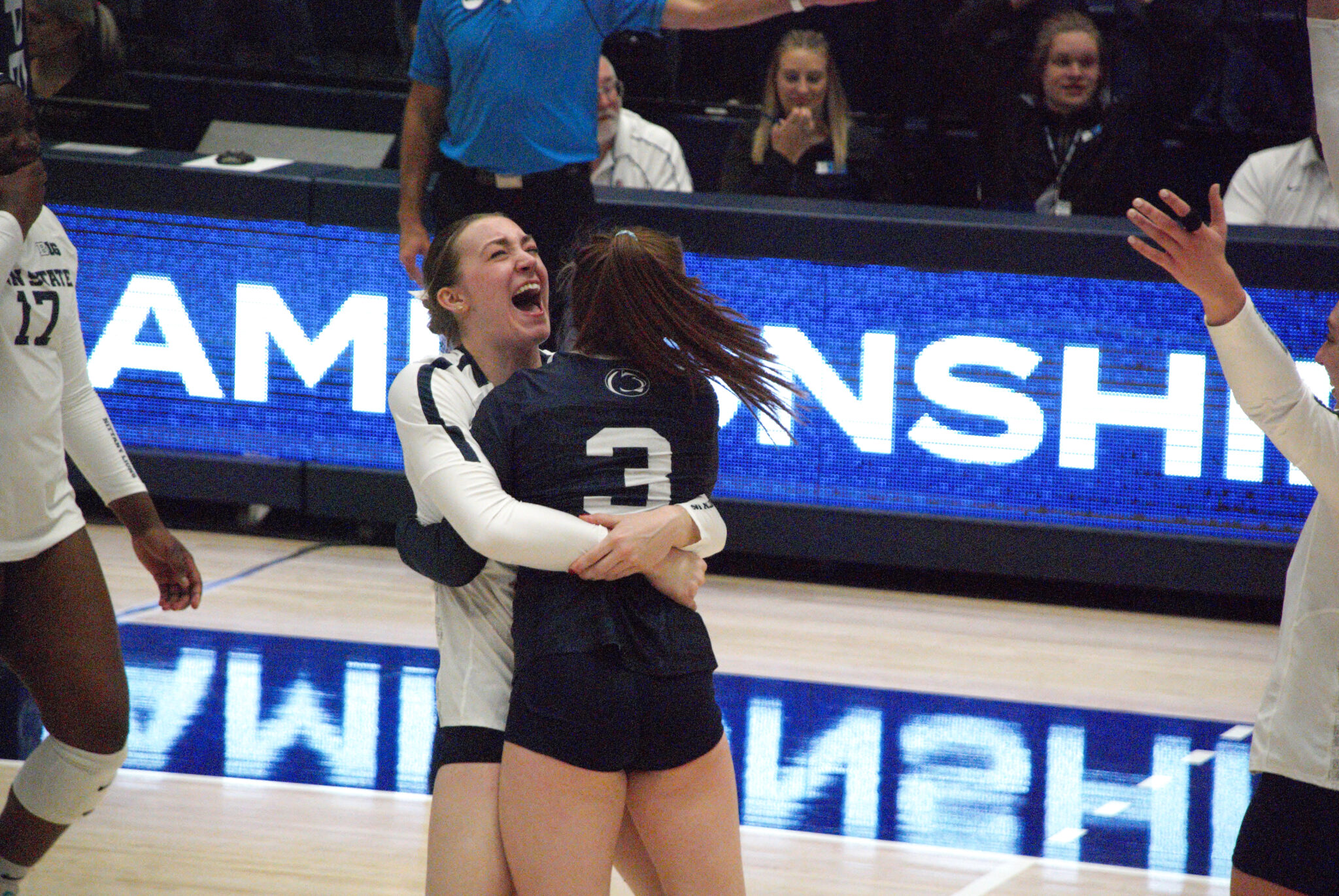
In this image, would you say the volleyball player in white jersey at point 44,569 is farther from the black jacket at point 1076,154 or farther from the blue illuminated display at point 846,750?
the black jacket at point 1076,154

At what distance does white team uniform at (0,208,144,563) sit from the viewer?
10.6 ft

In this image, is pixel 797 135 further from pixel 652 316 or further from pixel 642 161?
pixel 652 316

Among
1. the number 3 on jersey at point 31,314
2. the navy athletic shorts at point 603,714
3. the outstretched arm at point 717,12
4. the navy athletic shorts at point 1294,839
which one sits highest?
the outstretched arm at point 717,12

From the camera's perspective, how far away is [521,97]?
474cm

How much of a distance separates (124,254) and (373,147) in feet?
5.73

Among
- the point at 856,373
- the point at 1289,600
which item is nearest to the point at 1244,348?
the point at 1289,600

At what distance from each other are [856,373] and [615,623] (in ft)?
12.2

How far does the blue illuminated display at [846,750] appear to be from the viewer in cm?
421

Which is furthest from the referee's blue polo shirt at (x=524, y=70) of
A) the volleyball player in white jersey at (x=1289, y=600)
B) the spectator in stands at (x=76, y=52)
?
the spectator in stands at (x=76, y=52)

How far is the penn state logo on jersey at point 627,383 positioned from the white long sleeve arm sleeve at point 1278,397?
821 mm

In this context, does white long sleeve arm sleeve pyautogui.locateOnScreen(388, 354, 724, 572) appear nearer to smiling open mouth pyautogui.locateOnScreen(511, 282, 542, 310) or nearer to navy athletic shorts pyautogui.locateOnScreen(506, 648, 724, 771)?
navy athletic shorts pyautogui.locateOnScreen(506, 648, 724, 771)

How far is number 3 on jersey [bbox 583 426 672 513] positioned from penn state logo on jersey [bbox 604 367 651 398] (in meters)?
0.05

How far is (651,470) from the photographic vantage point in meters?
2.56

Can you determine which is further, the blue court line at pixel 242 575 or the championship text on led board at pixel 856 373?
the championship text on led board at pixel 856 373
